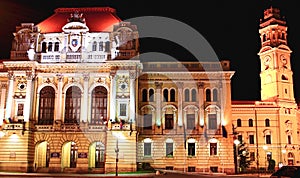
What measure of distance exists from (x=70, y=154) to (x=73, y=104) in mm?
6814

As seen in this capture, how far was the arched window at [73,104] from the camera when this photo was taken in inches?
2010

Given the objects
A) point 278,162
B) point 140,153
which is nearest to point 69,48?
point 140,153

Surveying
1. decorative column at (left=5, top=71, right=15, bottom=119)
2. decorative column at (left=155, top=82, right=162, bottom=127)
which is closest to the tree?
decorative column at (left=155, top=82, right=162, bottom=127)

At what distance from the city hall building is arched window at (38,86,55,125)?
5.1 inches

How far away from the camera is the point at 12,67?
166ft

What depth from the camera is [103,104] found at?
51.7 m

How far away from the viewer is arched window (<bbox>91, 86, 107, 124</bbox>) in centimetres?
5103

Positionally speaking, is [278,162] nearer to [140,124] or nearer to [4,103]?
[140,124]

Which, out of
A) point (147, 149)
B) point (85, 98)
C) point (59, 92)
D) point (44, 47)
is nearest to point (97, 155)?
point (147, 149)

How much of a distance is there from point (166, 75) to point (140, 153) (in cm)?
1186

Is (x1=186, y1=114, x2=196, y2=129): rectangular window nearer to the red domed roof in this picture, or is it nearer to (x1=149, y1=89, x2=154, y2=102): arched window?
(x1=149, y1=89, x2=154, y2=102): arched window

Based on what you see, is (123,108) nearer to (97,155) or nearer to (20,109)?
(97,155)

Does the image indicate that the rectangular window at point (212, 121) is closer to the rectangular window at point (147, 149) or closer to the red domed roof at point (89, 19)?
the rectangular window at point (147, 149)

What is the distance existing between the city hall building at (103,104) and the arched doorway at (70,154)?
0.13 m
